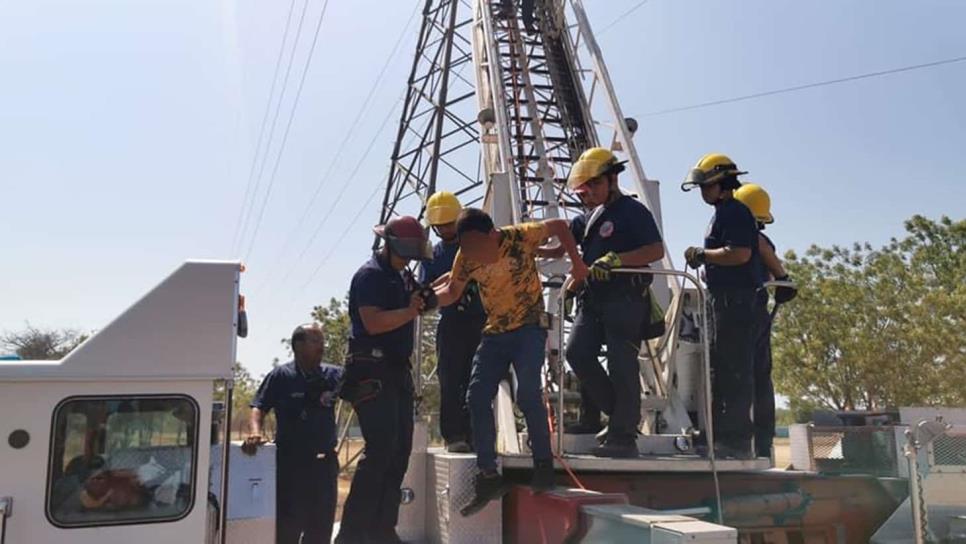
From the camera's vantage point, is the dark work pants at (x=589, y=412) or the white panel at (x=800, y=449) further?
the white panel at (x=800, y=449)

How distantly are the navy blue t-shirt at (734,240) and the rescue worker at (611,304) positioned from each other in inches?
20.4

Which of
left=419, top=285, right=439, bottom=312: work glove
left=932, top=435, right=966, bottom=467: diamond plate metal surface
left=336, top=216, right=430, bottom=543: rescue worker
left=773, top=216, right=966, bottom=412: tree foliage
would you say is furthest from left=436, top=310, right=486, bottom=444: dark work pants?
left=773, top=216, right=966, bottom=412: tree foliage

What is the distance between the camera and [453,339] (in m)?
5.27

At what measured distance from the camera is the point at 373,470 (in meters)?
4.21

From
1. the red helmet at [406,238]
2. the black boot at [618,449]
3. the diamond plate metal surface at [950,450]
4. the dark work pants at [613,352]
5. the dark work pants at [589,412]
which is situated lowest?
the diamond plate metal surface at [950,450]

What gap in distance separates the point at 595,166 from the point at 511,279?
1079 mm

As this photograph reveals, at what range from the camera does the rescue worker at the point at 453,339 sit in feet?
16.7

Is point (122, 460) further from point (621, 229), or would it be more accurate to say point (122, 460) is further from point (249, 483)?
point (621, 229)

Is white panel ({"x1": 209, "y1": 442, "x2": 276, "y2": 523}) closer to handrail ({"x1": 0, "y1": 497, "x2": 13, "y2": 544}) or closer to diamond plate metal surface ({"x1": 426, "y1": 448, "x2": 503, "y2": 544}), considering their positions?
handrail ({"x1": 0, "y1": 497, "x2": 13, "y2": 544})

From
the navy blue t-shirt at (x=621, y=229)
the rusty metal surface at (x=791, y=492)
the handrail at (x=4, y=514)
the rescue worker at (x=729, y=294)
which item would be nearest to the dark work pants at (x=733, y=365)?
the rescue worker at (x=729, y=294)

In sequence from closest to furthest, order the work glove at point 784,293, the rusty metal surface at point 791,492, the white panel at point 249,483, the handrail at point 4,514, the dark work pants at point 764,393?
the handrail at point 4,514 → the white panel at point 249,483 → the rusty metal surface at point 791,492 → the dark work pants at point 764,393 → the work glove at point 784,293

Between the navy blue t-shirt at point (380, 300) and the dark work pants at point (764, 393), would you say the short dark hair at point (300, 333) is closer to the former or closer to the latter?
the navy blue t-shirt at point (380, 300)

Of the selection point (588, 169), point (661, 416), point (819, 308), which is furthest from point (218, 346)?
point (819, 308)

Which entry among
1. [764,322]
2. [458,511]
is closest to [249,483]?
[458,511]
